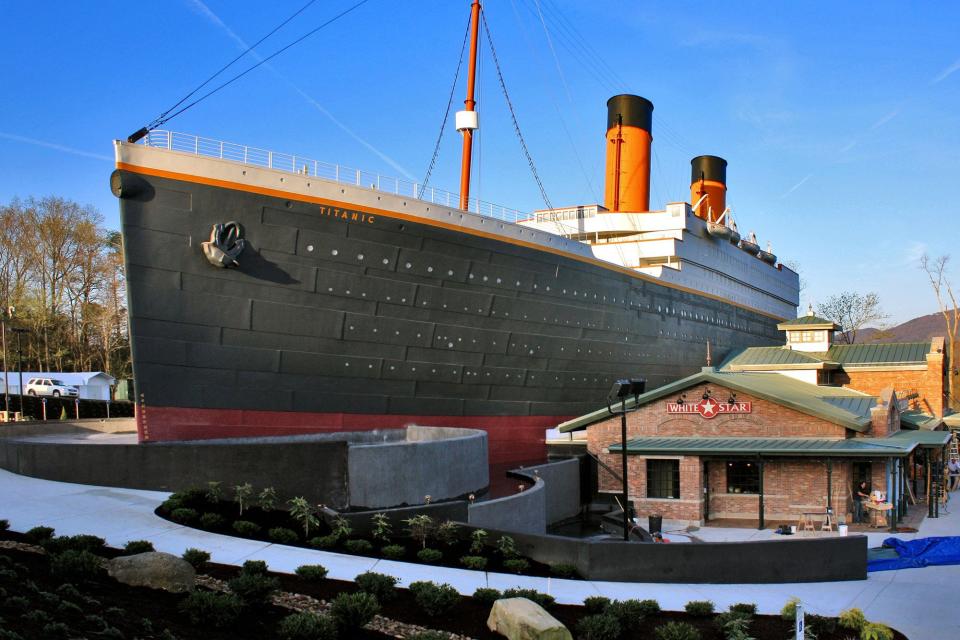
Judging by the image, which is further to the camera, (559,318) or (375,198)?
(559,318)

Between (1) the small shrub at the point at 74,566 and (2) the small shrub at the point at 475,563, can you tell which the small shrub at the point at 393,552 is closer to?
(2) the small shrub at the point at 475,563

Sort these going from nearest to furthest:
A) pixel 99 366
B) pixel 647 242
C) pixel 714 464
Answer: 1. pixel 714 464
2. pixel 647 242
3. pixel 99 366

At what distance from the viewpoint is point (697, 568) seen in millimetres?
13047

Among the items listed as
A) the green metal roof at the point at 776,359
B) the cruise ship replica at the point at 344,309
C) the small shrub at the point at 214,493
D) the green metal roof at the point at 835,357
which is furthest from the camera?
the green metal roof at the point at 835,357

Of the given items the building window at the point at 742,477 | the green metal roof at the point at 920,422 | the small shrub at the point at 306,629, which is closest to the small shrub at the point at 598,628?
the small shrub at the point at 306,629

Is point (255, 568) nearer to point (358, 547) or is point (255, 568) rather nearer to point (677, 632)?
point (358, 547)

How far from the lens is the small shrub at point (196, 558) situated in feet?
34.8

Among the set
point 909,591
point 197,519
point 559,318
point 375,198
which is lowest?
point 909,591

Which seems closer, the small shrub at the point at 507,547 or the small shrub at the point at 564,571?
the small shrub at the point at 564,571

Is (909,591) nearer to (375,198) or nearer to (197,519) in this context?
(197,519)

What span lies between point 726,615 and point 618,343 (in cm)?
2034

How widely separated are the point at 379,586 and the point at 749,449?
542 inches

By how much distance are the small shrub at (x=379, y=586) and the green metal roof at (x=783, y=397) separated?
14.5 metres

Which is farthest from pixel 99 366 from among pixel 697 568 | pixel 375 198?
pixel 697 568
